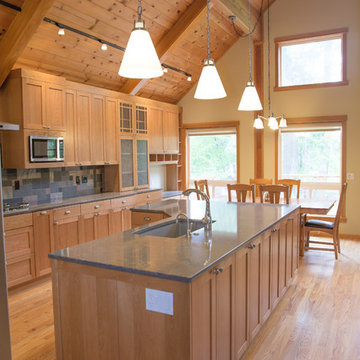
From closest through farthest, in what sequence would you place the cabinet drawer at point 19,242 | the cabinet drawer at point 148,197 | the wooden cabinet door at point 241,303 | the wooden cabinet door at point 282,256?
the wooden cabinet door at point 241,303
the wooden cabinet door at point 282,256
the cabinet drawer at point 19,242
the cabinet drawer at point 148,197

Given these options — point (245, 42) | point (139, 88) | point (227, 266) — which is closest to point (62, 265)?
point (227, 266)

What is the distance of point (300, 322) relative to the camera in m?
3.23

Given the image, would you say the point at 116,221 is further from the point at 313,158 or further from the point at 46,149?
the point at 313,158

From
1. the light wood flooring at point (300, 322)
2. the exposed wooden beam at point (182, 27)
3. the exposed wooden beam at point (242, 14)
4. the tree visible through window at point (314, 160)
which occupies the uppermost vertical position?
the exposed wooden beam at point (242, 14)

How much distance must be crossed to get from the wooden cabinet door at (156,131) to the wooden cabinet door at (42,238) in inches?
108

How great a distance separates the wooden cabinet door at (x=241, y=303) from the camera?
238 cm

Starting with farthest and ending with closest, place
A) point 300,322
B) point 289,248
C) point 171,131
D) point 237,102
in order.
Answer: point 171,131 → point 237,102 → point 289,248 → point 300,322

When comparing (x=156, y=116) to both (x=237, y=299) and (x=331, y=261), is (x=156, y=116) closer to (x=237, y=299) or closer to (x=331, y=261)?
(x=331, y=261)

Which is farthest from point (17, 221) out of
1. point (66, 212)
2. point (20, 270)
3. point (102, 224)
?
point (102, 224)

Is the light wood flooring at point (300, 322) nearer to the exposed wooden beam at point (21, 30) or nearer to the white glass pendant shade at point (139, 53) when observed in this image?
the white glass pendant shade at point (139, 53)

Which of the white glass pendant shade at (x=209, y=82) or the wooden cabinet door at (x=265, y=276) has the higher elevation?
the white glass pendant shade at (x=209, y=82)

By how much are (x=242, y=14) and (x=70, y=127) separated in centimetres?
339

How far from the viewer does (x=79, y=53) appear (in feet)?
15.9

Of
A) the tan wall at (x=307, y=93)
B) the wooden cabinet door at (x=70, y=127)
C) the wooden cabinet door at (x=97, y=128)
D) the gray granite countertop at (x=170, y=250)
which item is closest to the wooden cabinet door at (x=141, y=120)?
the wooden cabinet door at (x=97, y=128)
